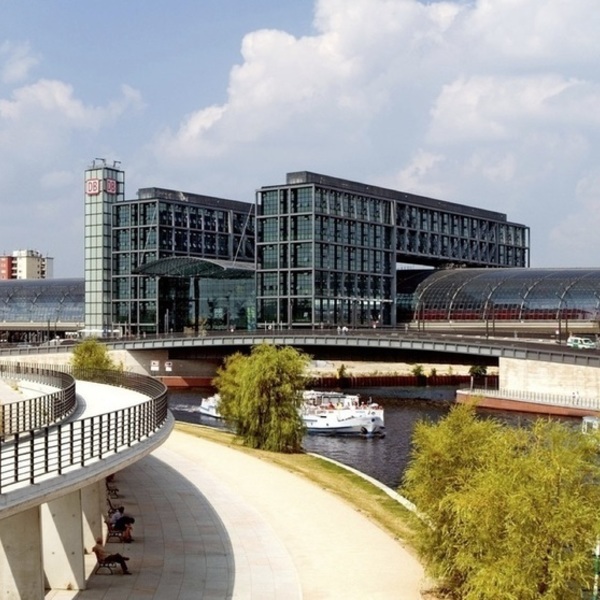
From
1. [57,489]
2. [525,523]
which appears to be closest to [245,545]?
[57,489]

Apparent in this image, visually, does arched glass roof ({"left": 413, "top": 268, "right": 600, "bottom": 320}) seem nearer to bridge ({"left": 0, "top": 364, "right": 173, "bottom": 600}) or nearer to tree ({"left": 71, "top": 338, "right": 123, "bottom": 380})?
tree ({"left": 71, "top": 338, "right": 123, "bottom": 380})

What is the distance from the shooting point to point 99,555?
28.2m

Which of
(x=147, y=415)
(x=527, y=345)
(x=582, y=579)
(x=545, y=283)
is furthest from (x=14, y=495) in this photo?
(x=545, y=283)

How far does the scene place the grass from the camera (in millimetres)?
37284

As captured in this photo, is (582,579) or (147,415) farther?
(147,415)

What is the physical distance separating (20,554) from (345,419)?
58.1 meters

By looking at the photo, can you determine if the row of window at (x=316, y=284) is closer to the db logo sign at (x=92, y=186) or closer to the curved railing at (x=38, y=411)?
the db logo sign at (x=92, y=186)

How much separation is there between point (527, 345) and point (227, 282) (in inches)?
3363

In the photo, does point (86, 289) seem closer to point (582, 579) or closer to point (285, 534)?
point (285, 534)

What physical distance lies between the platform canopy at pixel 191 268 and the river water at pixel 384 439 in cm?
4556

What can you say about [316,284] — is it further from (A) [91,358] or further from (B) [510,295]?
(A) [91,358]

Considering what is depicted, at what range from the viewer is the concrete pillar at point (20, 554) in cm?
2220

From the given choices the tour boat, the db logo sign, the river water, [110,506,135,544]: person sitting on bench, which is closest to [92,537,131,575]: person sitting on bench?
[110,506,135,544]: person sitting on bench

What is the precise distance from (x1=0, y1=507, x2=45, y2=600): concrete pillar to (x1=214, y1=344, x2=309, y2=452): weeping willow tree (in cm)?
3893
